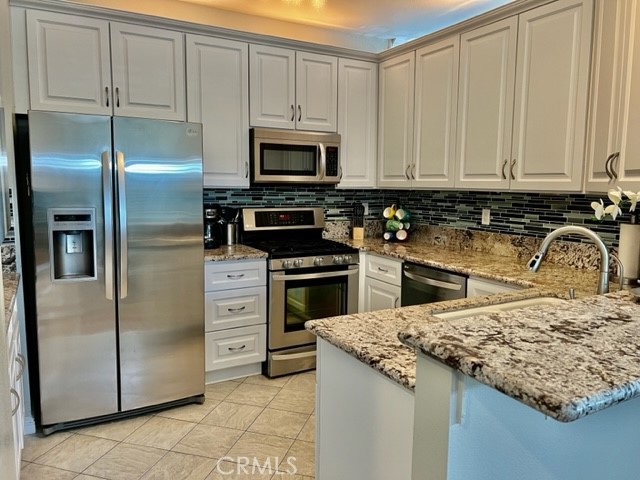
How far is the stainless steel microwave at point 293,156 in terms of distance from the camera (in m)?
3.27

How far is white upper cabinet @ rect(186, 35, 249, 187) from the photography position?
3.06m

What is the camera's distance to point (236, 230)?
348 cm

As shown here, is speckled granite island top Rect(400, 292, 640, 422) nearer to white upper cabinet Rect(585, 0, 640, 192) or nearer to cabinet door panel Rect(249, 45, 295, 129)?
white upper cabinet Rect(585, 0, 640, 192)

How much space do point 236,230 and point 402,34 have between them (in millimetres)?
2131

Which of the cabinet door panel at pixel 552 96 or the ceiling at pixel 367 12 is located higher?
the ceiling at pixel 367 12

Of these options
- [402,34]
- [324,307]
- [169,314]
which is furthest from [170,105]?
[402,34]

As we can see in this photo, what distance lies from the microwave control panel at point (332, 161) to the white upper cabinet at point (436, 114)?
58cm

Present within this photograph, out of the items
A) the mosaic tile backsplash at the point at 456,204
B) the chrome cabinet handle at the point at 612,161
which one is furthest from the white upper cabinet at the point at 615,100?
the mosaic tile backsplash at the point at 456,204

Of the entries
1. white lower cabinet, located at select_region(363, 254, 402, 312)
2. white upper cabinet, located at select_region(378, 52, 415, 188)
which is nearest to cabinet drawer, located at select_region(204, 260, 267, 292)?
white lower cabinet, located at select_region(363, 254, 402, 312)

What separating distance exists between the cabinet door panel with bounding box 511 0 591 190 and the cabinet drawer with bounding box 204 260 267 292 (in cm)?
167

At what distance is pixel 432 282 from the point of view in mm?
2801

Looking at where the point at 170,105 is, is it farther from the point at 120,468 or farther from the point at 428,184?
the point at 120,468

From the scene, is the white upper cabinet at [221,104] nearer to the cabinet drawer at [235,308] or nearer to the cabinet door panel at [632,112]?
the cabinet drawer at [235,308]

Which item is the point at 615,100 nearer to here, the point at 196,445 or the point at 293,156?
the point at 293,156
